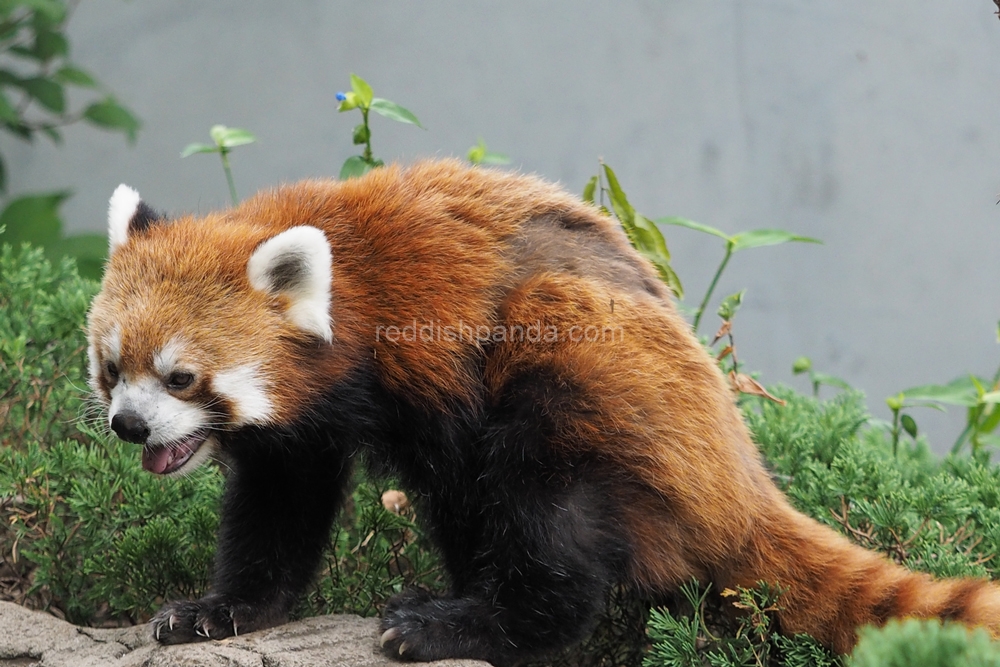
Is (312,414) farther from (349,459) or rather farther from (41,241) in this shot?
(41,241)

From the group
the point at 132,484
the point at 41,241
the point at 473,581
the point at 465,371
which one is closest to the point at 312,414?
the point at 465,371

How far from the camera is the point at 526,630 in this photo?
199 cm

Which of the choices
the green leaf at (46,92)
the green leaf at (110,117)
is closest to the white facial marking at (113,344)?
the green leaf at (110,117)

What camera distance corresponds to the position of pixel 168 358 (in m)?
1.88

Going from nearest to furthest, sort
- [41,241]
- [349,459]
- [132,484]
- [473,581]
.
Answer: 1. [473,581]
2. [349,459]
3. [132,484]
4. [41,241]

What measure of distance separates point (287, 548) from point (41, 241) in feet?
9.12

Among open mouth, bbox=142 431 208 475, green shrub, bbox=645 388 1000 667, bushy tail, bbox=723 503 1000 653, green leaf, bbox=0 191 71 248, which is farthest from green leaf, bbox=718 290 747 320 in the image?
green leaf, bbox=0 191 71 248

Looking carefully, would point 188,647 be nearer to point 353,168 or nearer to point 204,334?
point 204,334

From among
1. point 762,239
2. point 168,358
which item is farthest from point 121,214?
point 762,239

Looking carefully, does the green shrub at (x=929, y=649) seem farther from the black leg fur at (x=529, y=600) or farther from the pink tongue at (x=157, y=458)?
the pink tongue at (x=157, y=458)

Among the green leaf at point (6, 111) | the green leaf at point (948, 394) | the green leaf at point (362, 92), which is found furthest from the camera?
the green leaf at point (6, 111)

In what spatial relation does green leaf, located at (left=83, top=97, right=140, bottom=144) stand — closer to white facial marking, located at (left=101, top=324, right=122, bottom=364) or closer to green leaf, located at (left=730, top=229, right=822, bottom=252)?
white facial marking, located at (left=101, top=324, right=122, bottom=364)

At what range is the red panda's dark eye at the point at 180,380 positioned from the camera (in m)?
1.90

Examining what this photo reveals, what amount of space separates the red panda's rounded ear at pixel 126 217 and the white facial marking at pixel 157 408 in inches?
16.1
